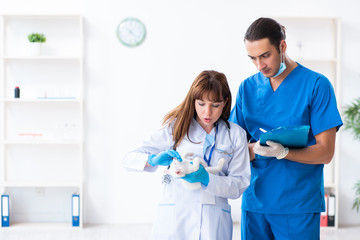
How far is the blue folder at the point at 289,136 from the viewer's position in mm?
1471

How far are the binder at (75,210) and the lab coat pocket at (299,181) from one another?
2415 mm

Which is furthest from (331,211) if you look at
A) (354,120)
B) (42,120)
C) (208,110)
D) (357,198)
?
(42,120)

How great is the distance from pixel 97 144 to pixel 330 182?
2.18 m

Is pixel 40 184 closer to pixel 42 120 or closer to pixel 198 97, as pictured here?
pixel 42 120

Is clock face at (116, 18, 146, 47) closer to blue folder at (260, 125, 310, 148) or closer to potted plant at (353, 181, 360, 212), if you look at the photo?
potted plant at (353, 181, 360, 212)

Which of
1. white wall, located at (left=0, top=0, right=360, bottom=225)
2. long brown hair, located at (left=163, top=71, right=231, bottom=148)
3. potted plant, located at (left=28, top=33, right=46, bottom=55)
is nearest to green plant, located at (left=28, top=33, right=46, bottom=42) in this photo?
potted plant, located at (left=28, top=33, right=46, bottom=55)

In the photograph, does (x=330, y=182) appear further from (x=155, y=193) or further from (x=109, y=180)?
(x=109, y=180)

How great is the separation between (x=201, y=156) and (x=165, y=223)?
29 centimetres

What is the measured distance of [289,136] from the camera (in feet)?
4.94

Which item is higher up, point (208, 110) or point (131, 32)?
point (131, 32)

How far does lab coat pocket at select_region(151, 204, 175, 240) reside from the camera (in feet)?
5.19

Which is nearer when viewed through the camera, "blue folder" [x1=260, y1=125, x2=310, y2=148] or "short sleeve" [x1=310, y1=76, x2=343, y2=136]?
"blue folder" [x1=260, y1=125, x2=310, y2=148]

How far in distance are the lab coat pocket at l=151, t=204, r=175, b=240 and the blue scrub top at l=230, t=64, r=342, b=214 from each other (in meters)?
0.36

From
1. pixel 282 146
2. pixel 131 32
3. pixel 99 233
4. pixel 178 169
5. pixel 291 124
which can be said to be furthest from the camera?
pixel 131 32
